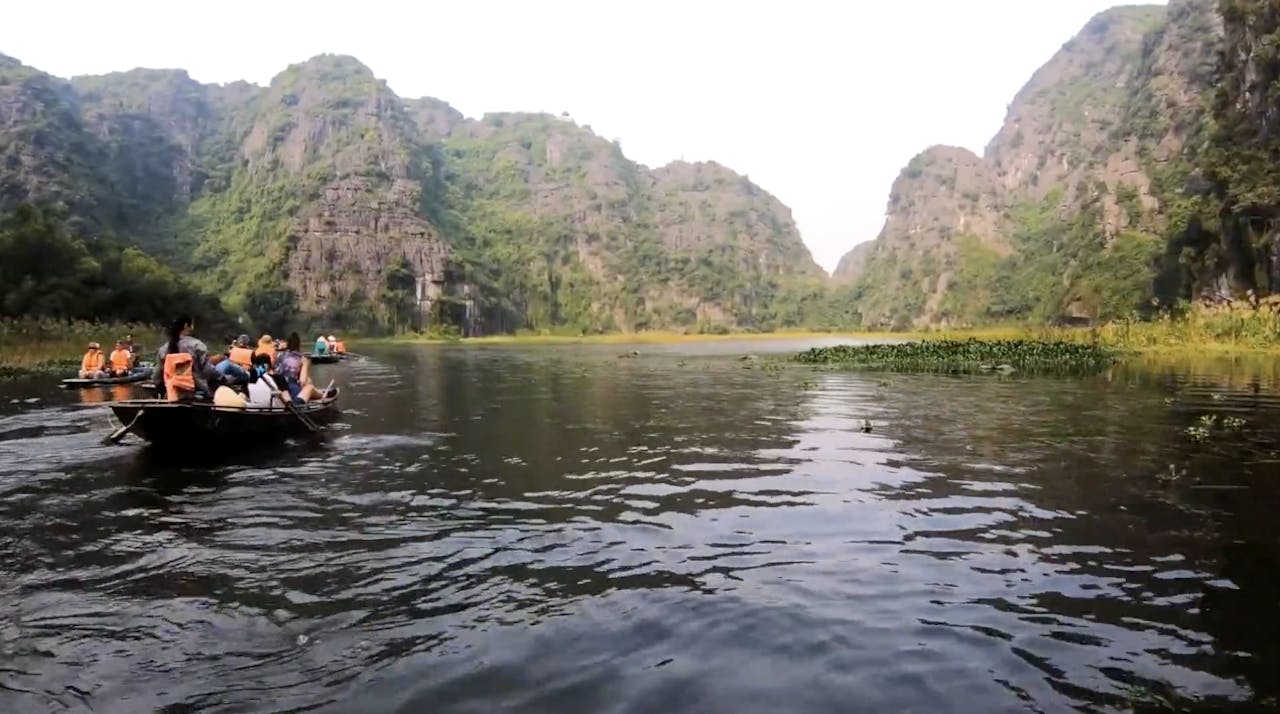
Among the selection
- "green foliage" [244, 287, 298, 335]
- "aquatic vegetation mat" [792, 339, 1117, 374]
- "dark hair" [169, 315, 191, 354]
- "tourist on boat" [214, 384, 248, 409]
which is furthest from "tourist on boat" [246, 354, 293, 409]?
"green foliage" [244, 287, 298, 335]

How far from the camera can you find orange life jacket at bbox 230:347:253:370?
18.4 meters

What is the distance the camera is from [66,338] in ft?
156

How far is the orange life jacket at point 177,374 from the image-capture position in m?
15.0

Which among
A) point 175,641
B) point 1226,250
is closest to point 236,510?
point 175,641

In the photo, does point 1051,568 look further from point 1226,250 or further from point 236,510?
point 1226,250

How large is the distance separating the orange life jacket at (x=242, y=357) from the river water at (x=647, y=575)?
3135 mm

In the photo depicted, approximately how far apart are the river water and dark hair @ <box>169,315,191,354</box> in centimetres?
204

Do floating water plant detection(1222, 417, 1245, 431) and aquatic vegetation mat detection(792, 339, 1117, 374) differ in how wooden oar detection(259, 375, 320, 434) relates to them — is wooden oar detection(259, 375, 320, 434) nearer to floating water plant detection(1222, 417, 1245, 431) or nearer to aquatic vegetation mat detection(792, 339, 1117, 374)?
floating water plant detection(1222, 417, 1245, 431)

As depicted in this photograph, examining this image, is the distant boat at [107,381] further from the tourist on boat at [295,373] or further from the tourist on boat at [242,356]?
the tourist on boat at [242,356]

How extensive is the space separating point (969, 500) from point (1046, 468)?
3243 mm

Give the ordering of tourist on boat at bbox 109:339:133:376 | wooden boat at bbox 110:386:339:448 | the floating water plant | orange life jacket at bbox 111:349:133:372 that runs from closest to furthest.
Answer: wooden boat at bbox 110:386:339:448 → the floating water plant → tourist on boat at bbox 109:339:133:376 → orange life jacket at bbox 111:349:133:372

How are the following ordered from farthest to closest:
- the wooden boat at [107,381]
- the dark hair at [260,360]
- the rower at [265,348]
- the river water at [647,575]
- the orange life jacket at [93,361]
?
1. the orange life jacket at [93,361]
2. the wooden boat at [107,381]
3. the rower at [265,348]
4. the dark hair at [260,360]
5. the river water at [647,575]

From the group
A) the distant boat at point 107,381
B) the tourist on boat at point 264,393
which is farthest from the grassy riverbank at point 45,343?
the tourist on boat at point 264,393

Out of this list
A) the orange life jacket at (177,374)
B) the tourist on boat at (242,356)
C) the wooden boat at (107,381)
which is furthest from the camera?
the wooden boat at (107,381)
